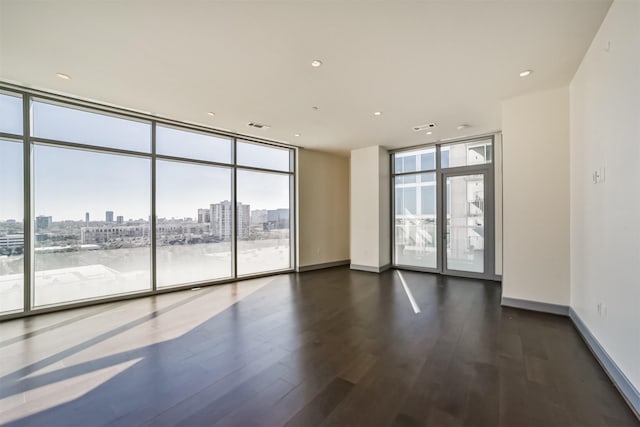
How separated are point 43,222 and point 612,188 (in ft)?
22.4

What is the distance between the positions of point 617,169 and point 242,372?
3691mm

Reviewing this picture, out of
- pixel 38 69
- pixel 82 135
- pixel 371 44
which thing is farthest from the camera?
pixel 82 135

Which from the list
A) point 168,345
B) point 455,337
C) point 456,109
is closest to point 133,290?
point 168,345

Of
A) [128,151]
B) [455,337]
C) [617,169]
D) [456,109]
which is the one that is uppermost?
[456,109]

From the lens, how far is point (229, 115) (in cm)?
467

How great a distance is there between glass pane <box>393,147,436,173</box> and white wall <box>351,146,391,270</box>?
314 mm

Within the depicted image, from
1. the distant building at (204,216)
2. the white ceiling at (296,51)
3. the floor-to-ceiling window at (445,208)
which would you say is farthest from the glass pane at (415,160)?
the distant building at (204,216)

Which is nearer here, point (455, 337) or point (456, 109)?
point (455, 337)

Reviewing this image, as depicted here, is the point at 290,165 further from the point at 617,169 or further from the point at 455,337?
the point at 617,169

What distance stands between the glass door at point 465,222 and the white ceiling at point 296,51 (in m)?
2.03

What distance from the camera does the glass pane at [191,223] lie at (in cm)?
497

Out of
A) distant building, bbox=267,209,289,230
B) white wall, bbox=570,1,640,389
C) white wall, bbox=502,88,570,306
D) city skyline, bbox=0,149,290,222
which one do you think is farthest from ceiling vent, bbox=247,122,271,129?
white wall, bbox=570,1,640,389

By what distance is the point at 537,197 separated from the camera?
3750 millimetres

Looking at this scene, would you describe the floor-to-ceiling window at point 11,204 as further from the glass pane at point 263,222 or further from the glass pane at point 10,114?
the glass pane at point 263,222
